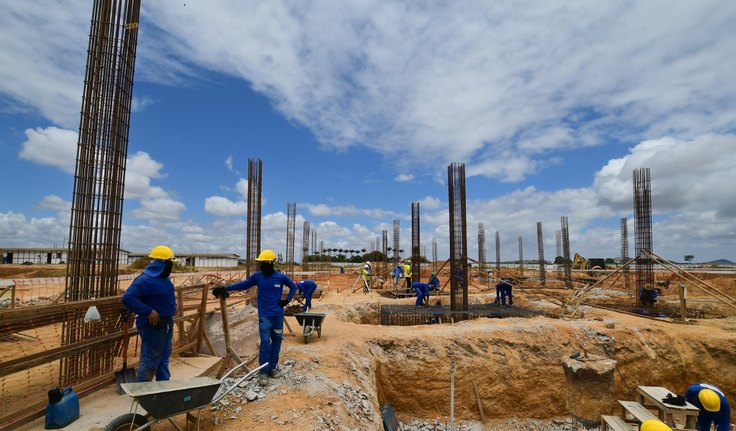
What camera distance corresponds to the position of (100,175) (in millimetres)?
4891

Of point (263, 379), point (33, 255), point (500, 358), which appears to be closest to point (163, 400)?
point (263, 379)

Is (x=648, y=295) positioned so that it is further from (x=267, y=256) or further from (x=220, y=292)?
(x=220, y=292)

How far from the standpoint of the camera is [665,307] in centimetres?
1323

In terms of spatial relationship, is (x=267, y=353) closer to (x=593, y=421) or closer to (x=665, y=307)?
(x=593, y=421)

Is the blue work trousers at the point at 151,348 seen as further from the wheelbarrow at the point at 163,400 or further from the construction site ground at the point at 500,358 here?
the construction site ground at the point at 500,358

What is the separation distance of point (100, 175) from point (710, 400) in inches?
337

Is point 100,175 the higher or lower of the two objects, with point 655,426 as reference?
higher

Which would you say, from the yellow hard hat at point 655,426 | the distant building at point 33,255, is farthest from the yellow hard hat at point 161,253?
the distant building at point 33,255

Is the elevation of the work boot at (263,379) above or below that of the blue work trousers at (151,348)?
below

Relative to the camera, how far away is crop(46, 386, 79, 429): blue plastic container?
318 centimetres

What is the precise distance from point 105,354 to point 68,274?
1113 mm

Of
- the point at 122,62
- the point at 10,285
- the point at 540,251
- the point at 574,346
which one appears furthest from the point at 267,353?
the point at 540,251

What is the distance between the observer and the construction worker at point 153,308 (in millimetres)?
3678

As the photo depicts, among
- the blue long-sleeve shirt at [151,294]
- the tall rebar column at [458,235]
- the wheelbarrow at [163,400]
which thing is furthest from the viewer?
the tall rebar column at [458,235]
